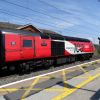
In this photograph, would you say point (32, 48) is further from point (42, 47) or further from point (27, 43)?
point (42, 47)

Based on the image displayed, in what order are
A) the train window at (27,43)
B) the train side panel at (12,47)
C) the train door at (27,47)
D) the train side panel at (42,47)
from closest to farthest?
1. the train side panel at (12,47)
2. the train door at (27,47)
3. the train window at (27,43)
4. the train side panel at (42,47)

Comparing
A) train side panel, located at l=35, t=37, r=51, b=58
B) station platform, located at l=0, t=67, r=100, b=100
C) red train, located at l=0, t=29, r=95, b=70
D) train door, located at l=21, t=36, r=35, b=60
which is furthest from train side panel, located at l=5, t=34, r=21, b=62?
station platform, located at l=0, t=67, r=100, b=100

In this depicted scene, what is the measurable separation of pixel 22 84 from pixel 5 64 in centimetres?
309

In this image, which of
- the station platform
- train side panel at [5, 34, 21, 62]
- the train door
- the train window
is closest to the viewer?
the station platform

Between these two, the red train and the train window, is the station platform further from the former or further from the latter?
the train window

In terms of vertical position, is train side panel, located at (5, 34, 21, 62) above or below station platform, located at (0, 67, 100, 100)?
above

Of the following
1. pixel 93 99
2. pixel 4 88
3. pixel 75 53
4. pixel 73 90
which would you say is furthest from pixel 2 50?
pixel 75 53

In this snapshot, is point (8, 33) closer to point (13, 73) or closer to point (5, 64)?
point (5, 64)

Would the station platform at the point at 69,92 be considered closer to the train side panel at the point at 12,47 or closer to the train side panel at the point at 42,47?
the train side panel at the point at 12,47

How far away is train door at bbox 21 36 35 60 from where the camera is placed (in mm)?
17516

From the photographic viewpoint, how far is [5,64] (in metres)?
16.0

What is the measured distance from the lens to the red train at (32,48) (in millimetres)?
15898

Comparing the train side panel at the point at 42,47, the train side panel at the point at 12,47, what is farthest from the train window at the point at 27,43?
the train side panel at the point at 42,47

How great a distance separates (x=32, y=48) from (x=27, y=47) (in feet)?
2.41
